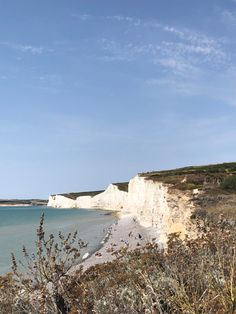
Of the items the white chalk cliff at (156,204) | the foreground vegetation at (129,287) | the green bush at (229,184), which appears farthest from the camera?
the green bush at (229,184)

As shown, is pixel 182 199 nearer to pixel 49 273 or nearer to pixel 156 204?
pixel 156 204

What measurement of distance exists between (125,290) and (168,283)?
950 mm

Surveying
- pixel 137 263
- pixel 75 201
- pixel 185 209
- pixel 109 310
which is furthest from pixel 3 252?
pixel 75 201

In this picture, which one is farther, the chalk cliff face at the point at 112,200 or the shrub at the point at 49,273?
the chalk cliff face at the point at 112,200

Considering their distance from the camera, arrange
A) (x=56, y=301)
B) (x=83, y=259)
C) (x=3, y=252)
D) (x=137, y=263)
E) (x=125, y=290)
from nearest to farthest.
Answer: (x=56, y=301) → (x=125, y=290) → (x=137, y=263) → (x=83, y=259) → (x=3, y=252)

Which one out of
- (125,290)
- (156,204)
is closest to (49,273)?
(125,290)

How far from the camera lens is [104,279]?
13328 millimetres

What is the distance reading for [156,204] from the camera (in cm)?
5725

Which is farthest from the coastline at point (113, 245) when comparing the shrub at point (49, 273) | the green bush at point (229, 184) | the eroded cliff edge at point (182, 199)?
the green bush at point (229, 184)

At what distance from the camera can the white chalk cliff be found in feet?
113

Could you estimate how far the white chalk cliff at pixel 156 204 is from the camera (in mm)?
34469

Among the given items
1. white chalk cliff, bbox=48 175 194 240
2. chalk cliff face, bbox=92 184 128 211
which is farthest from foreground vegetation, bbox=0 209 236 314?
chalk cliff face, bbox=92 184 128 211

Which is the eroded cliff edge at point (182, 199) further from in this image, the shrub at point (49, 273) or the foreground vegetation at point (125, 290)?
the shrub at point (49, 273)

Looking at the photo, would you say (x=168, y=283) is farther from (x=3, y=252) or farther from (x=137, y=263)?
(x=3, y=252)
